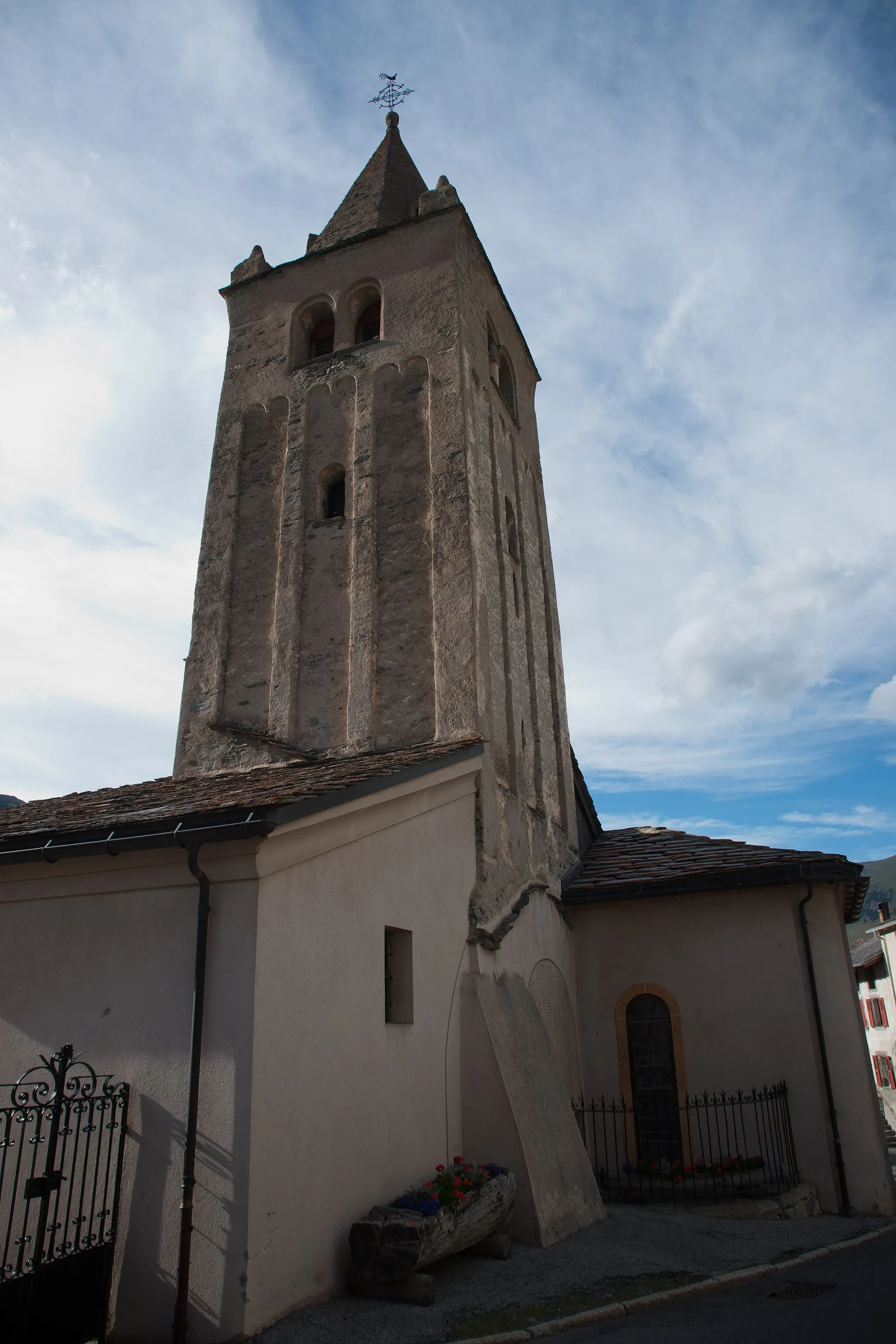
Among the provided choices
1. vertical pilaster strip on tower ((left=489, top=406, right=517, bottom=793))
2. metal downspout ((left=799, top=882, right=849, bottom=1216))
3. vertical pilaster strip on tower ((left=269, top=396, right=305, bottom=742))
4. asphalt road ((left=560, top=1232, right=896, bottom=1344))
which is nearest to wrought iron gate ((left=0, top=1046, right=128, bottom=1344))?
asphalt road ((left=560, top=1232, right=896, bottom=1344))

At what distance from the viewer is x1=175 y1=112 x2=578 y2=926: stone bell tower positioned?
11625mm

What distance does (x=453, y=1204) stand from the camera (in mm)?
7062

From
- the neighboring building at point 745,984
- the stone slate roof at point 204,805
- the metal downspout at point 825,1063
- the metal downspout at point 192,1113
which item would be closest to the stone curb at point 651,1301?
the metal downspout at point 192,1113

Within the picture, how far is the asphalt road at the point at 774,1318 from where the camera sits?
5.74 meters

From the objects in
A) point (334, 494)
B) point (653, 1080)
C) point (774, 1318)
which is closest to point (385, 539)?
point (334, 494)

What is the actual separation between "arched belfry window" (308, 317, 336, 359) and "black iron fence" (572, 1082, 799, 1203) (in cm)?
1264

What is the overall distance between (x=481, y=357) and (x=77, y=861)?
10848mm

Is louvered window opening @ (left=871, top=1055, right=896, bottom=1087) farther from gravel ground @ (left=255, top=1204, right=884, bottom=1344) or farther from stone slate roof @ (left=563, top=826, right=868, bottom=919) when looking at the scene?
gravel ground @ (left=255, top=1204, right=884, bottom=1344)

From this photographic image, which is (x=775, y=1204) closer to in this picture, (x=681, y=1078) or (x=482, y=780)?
(x=681, y=1078)

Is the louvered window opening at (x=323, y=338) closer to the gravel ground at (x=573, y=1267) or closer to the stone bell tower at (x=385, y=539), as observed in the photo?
the stone bell tower at (x=385, y=539)

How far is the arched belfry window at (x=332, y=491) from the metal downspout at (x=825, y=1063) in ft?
28.9

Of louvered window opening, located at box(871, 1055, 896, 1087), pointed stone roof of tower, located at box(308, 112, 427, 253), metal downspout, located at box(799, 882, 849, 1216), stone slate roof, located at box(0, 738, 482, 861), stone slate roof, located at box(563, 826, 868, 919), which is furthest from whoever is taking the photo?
louvered window opening, located at box(871, 1055, 896, 1087)

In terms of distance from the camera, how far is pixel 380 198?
16641 mm

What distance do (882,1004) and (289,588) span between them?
1448 inches
